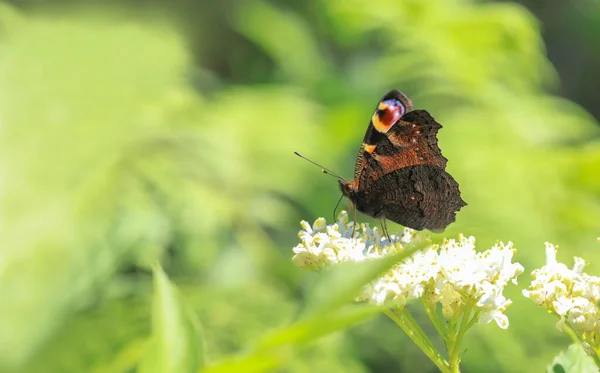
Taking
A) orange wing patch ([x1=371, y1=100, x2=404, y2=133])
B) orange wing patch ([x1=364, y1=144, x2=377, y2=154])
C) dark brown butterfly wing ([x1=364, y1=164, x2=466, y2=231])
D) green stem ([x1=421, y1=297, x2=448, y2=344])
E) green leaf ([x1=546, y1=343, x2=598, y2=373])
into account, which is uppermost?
orange wing patch ([x1=371, y1=100, x2=404, y2=133])

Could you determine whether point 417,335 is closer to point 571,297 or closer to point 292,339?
point 571,297

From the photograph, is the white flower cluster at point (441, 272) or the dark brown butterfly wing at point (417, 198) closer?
the white flower cluster at point (441, 272)

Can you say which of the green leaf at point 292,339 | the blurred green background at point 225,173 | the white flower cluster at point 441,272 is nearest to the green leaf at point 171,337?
the green leaf at point 292,339

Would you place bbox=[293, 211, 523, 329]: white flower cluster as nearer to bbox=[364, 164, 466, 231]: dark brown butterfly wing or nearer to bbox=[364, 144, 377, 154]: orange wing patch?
bbox=[364, 164, 466, 231]: dark brown butterfly wing

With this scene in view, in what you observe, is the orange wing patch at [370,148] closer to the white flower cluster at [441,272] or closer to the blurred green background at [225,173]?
the white flower cluster at [441,272]

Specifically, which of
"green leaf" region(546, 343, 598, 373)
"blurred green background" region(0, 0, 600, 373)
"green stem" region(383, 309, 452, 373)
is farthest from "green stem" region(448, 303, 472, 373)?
"blurred green background" region(0, 0, 600, 373)
